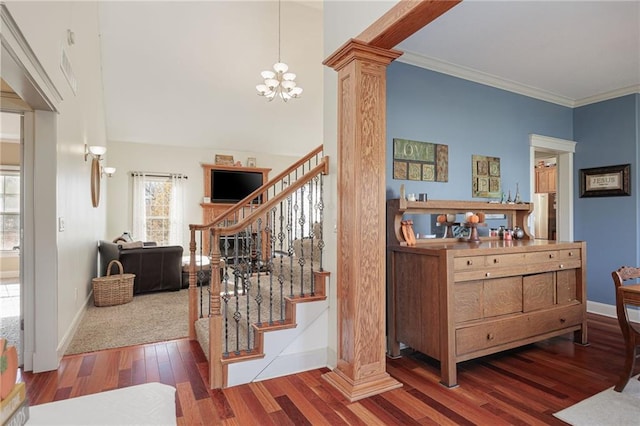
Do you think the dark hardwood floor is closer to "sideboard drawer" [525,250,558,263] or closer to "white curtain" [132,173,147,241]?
"sideboard drawer" [525,250,558,263]

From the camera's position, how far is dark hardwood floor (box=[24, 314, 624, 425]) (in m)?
2.12

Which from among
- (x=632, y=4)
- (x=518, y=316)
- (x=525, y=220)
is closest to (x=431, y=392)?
(x=518, y=316)

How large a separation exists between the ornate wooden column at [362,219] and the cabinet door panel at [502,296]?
884 millimetres

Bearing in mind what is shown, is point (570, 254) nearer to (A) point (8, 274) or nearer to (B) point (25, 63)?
(B) point (25, 63)

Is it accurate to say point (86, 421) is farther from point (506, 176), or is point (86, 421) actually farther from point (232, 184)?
point (232, 184)

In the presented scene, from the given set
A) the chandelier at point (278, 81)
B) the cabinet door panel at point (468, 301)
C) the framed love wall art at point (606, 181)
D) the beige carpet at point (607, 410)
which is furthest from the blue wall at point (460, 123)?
the chandelier at point (278, 81)

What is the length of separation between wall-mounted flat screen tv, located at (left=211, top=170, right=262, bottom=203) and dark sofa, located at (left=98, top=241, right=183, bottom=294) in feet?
9.33

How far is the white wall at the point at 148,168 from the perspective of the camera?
7.40 metres

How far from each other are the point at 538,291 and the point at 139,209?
7.37 m

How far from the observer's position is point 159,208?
25.6ft

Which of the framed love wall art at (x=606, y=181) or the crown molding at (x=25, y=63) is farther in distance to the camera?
the framed love wall art at (x=606, y=181)

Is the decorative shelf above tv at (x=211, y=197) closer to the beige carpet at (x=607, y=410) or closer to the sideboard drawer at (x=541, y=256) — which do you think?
the sideboard drawer at (x=541, y=256)

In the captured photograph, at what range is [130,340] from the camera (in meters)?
3.35

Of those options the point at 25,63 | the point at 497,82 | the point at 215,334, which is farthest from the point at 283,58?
the point at 215,334
